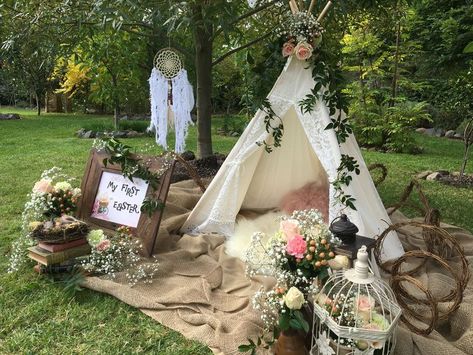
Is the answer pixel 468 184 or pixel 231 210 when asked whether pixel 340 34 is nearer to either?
pixel 468 184

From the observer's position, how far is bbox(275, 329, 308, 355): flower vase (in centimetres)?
184

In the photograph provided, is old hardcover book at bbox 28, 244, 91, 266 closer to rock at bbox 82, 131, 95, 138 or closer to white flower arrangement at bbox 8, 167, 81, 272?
white flower arrangement at bbox 8, 167, 81, 272

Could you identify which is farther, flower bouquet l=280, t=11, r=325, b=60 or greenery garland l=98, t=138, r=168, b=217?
greenery garland l=98, t=138, r=168, b=217

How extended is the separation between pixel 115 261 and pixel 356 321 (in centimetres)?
169

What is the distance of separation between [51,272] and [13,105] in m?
20.7

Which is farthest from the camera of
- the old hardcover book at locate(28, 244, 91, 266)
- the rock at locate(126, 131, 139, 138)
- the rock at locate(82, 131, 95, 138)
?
the rock at locate(126, 131, 139, 138)

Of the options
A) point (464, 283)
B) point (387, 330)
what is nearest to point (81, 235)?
point (387, 330)

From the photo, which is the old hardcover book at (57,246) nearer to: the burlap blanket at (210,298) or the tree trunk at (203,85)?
the burlap blanket at (210,298)

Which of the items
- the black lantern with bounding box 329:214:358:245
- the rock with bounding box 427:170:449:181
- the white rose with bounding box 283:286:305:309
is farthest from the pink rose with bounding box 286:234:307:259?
the rock with bounding box 427:170:449:181

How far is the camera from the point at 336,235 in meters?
2.03

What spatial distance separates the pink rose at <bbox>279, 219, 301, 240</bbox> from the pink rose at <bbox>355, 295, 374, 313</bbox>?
385 millimetres

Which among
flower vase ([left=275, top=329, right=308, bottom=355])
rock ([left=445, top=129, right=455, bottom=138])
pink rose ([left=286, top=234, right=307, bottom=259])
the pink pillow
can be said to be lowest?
flower vase ([left=275, top=329, right=308, bottom=355])

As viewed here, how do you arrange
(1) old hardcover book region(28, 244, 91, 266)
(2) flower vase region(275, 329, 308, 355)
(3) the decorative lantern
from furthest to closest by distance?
(1) old hardcover book region(28, 244, 91, 266), (2) flower vase region(275, 329, 308, 355), (3) the decorative lantern

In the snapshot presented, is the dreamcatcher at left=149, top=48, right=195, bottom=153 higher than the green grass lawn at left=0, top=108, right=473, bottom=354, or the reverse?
the dreamcatcher at left=149, top=48, right=195, bottom=153
